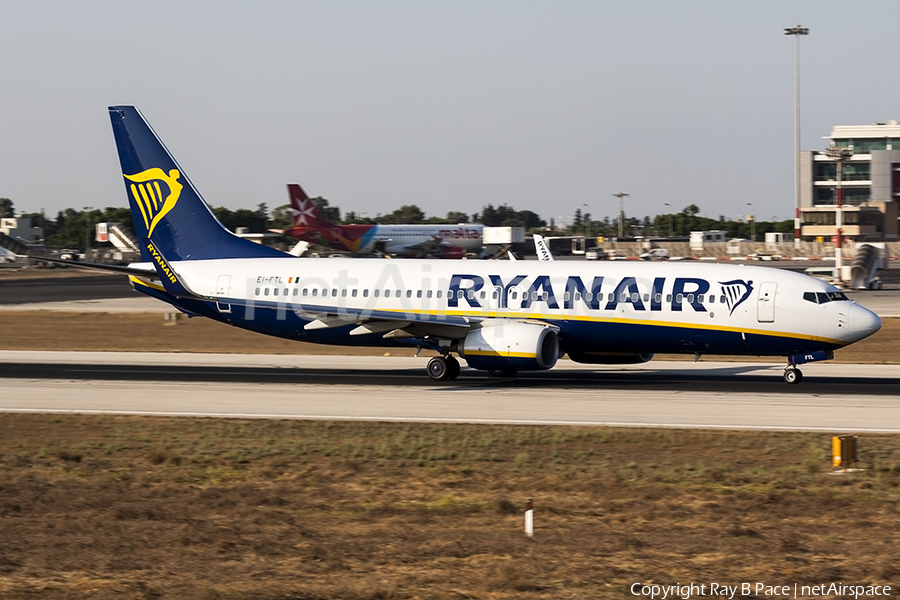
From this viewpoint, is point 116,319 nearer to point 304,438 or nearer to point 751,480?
point 304,438

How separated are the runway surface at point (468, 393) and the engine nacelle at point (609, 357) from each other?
672 millimetres

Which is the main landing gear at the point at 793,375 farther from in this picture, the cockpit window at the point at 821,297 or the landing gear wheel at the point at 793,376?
the cockpit window at the point at 821,297

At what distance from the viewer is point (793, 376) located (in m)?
33.0

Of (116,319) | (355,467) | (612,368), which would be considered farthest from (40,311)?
(355,467)

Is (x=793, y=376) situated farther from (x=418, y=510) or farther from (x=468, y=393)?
(x=418, y=510)

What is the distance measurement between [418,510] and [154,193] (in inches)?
1016

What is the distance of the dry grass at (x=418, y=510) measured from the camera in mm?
13148

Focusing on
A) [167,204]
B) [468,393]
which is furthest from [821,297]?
[167,204]

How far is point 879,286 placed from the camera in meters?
87.9

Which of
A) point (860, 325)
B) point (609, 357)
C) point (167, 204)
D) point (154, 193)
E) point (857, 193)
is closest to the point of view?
point (860, 325)

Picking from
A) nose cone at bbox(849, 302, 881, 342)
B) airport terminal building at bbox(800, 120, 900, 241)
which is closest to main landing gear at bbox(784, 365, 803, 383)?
nose cone at bbox(849, 302, 881, 342)

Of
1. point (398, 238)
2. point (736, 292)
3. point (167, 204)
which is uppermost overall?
point (167, 204)

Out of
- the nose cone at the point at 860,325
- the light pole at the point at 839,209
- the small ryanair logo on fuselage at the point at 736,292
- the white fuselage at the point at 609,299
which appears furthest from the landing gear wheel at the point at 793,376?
the light pole at the point at 839,209

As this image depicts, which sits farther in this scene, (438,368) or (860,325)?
(438,368)
